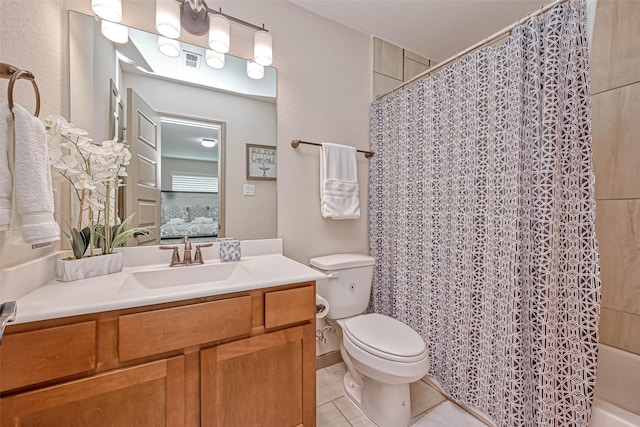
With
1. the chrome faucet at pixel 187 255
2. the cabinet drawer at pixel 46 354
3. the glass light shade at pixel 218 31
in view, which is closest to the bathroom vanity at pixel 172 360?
the cabinet drawer at pixel 46 354

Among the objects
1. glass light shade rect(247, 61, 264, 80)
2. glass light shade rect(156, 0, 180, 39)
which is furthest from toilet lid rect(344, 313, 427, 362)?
glass light shade rect(156, 0, 180, 39)

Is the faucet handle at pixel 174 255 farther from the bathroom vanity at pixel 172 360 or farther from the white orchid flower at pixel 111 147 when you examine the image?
the white orchid flower at pixel 111 147

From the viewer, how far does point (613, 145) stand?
1289mm

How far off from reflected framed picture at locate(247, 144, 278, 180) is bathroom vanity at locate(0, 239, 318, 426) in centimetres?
65

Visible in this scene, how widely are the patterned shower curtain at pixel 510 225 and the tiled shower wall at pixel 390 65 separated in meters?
0.43

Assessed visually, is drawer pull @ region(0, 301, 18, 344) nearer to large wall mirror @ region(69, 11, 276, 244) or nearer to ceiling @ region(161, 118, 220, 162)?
large wall mirror @ region(69, 11, 276, 244)

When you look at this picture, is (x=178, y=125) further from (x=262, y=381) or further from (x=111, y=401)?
Result: (x=262, y=381)

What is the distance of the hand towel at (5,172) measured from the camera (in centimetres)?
62

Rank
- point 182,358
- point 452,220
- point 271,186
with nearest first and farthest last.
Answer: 1. point 182,358
2. point 452,220
3. point 271,186

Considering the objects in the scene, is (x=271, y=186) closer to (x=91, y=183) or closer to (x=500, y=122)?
(x=91, y=183)

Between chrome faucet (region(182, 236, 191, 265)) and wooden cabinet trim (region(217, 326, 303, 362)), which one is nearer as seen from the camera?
wooden cabinet trim (region(217, 326, 303, 362))

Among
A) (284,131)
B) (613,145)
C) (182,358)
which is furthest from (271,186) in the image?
(613,145)

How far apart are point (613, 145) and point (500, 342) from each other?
3.92ft

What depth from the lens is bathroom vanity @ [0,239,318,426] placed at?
2.18ft
